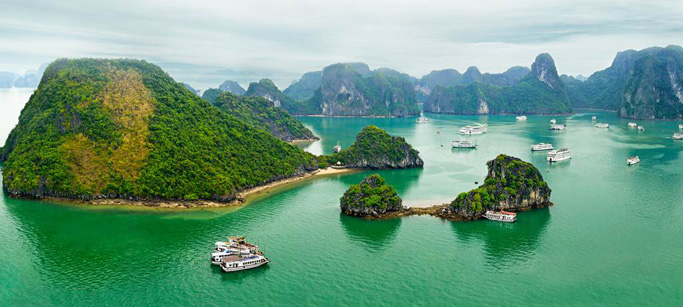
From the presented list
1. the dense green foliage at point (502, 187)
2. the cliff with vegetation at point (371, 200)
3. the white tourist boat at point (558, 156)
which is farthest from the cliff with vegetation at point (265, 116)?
the dense green foliage at point (502, 187)

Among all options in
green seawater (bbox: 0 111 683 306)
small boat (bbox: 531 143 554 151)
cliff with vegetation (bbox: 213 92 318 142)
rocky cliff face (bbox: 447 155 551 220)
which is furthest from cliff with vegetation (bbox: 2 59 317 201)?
small boat (bbox: 531 143 554 151)

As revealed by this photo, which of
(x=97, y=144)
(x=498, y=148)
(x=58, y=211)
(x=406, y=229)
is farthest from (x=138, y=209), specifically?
(x=498, y=148)

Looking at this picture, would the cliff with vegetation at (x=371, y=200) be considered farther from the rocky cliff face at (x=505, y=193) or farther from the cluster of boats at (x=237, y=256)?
the cluster of boats at (x=237, y=256)

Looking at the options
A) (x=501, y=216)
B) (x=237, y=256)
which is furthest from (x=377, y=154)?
(x=237, y=256)

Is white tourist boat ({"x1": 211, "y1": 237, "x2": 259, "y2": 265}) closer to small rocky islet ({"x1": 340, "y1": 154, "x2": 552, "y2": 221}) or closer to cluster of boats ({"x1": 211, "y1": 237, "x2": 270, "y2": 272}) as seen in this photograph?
cluster of boats ({"x1": 211, "y1": 237, "x2": 270, "y2": 272})

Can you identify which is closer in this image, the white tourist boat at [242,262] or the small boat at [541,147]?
the white tourist boat at [242,262]

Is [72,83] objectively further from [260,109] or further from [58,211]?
[260,109]
